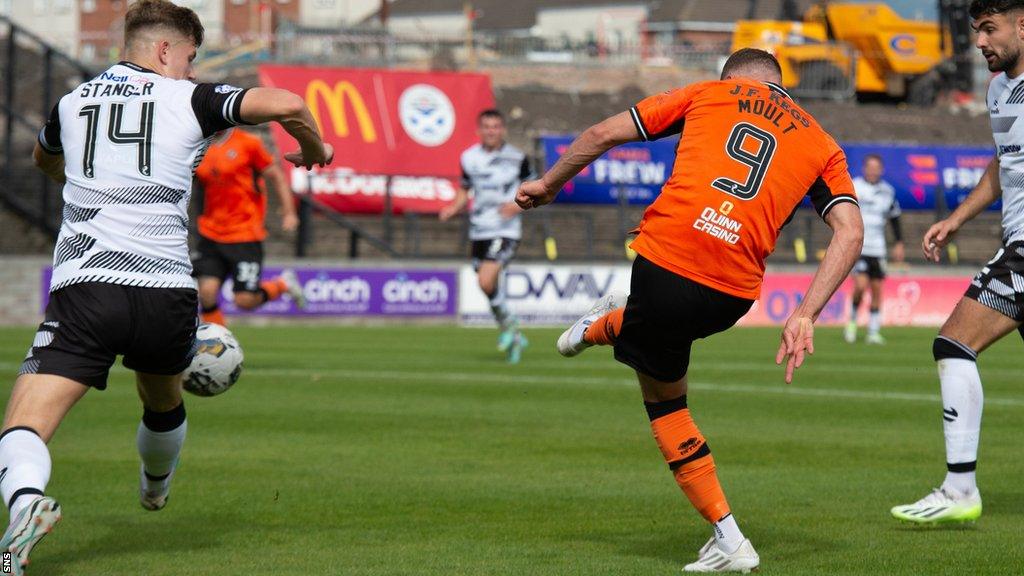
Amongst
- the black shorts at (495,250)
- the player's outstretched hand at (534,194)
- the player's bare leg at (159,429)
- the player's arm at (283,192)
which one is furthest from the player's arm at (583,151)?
the black shorts at (495,250)

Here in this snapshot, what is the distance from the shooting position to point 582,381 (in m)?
14.5

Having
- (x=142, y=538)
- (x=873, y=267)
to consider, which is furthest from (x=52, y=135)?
(x=873, y=267)

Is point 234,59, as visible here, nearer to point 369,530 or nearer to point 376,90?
point 376,90

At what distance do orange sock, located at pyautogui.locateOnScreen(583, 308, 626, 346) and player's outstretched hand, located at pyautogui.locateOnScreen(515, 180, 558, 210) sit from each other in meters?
0.54

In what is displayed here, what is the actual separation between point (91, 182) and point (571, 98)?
4004 centimetres

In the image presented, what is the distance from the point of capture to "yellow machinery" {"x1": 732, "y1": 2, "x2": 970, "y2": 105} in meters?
46.2

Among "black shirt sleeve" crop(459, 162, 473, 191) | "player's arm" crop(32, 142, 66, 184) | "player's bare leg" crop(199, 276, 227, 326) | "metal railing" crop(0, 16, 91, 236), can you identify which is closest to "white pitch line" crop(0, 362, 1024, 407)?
"player's bare leg" crop(199, 276, 227, 326)

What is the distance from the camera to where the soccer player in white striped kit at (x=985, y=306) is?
6.92 meters

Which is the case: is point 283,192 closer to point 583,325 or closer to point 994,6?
point 583,325

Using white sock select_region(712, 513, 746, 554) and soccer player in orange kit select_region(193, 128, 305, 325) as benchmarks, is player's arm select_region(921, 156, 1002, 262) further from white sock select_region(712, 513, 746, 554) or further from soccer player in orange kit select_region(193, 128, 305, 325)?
soccer player in orange kit select_region(193, 128, 305, 325)

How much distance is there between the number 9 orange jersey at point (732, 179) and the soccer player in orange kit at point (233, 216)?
9.50 meters

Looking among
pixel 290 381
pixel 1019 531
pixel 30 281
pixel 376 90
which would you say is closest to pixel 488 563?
pixel 1019 531

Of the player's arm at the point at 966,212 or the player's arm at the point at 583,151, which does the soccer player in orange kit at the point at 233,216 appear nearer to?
the player's arm at the point at 966,212

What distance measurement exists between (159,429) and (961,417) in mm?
3654
